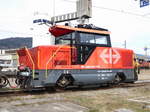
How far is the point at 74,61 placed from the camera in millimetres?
10383

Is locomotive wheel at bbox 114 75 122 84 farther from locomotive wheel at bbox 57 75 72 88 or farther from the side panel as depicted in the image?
locomotive wheel at bbox 57 75 72 88

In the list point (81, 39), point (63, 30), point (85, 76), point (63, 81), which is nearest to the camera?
point (63, 81)

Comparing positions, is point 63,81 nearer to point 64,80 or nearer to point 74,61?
point 64,80

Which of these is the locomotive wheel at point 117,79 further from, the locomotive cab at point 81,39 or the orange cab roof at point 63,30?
the orange cab roof at point 63,30

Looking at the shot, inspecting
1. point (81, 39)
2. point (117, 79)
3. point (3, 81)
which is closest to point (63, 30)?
point (81, 39)

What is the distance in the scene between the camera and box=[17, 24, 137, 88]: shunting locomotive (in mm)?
9548

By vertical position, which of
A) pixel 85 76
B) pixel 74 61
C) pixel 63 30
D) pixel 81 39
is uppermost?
pixel 63 30

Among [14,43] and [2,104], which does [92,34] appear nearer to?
[2,104]

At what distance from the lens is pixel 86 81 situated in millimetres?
10531

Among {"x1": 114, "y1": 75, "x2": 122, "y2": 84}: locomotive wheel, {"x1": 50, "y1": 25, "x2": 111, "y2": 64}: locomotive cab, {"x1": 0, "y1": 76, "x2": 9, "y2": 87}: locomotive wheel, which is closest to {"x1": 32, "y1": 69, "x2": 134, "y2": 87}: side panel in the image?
{"x1": 114, "y1": 75, "x2": 122, "y2": 84}: locomotive wheel

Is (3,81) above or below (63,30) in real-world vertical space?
below

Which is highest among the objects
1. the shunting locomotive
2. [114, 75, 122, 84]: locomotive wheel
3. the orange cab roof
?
the orange cab roof

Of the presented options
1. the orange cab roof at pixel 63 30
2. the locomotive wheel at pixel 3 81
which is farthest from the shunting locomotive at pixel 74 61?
the locomotive wheel at pixel 3 81

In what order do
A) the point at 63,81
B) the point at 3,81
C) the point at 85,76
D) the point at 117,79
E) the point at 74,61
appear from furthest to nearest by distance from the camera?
the point at 117,79 < the point at 85,76 < the point at 74,61 < the point at 63,81 < the point at 3,81
